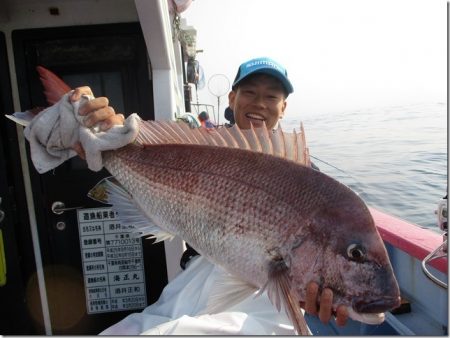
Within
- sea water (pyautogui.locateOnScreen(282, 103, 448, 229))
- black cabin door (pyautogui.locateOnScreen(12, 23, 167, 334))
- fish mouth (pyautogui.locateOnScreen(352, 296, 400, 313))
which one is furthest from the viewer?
sea water (pyautogui.locateOnScreen(282, 103, 448, 229))

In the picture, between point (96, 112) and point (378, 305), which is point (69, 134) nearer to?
point (96, 112)

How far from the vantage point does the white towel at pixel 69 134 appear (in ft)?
5.21

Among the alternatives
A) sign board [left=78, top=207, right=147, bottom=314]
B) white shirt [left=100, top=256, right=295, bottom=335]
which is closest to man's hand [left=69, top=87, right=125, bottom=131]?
white shirt [left=100, top=256, right=295, bottom=335]

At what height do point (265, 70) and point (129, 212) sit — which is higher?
point (265, 70)

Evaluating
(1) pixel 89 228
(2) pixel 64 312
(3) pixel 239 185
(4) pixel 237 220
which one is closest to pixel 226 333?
(4) pixel 237 220

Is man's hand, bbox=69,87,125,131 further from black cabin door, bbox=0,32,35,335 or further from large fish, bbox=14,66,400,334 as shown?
black cabin door, bbox=0,32,35,335

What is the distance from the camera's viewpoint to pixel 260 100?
Answer: 2.67 m

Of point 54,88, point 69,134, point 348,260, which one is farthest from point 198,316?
point 54,88

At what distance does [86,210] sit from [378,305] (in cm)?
256

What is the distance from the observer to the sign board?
3.22 metres

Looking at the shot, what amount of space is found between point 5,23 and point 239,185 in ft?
8.73

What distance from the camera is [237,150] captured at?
150 centimetres

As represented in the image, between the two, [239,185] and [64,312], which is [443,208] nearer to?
[239,185]

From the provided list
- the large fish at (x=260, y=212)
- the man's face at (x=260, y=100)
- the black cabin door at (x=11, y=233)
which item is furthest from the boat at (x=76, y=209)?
the large fish at (x=260, y=212)
